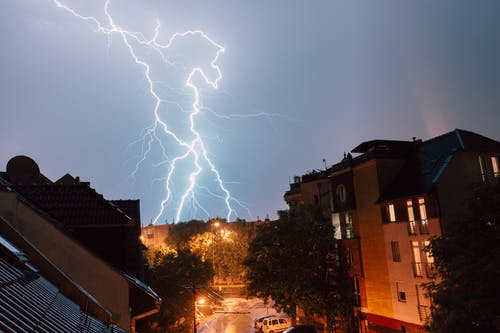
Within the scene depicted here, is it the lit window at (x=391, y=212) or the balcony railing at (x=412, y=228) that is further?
the lit window at (x=391, y=212)

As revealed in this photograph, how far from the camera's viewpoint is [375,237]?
27703 millimetres

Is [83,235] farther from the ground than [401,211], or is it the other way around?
[401,211]

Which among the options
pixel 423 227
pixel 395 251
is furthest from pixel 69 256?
pixel 395 251

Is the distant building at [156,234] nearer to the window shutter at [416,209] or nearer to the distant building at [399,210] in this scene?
the distant building at [399,210]

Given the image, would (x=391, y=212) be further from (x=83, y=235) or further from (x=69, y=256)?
(x=69, y=256)

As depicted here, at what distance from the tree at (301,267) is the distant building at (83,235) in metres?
12.5

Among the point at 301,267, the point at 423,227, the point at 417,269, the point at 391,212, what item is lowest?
the point at 417,269

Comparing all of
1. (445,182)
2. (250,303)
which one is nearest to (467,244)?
(445,182)

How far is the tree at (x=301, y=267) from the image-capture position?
Result: 25797 millimetres

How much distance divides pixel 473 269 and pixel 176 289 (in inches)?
731

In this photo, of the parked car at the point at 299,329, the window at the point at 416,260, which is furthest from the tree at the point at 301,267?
the window at the point at 416,260

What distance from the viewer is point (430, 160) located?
86.1 feet

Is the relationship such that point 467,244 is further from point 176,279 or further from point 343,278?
point 176,279

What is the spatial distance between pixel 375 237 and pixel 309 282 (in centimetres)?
636
